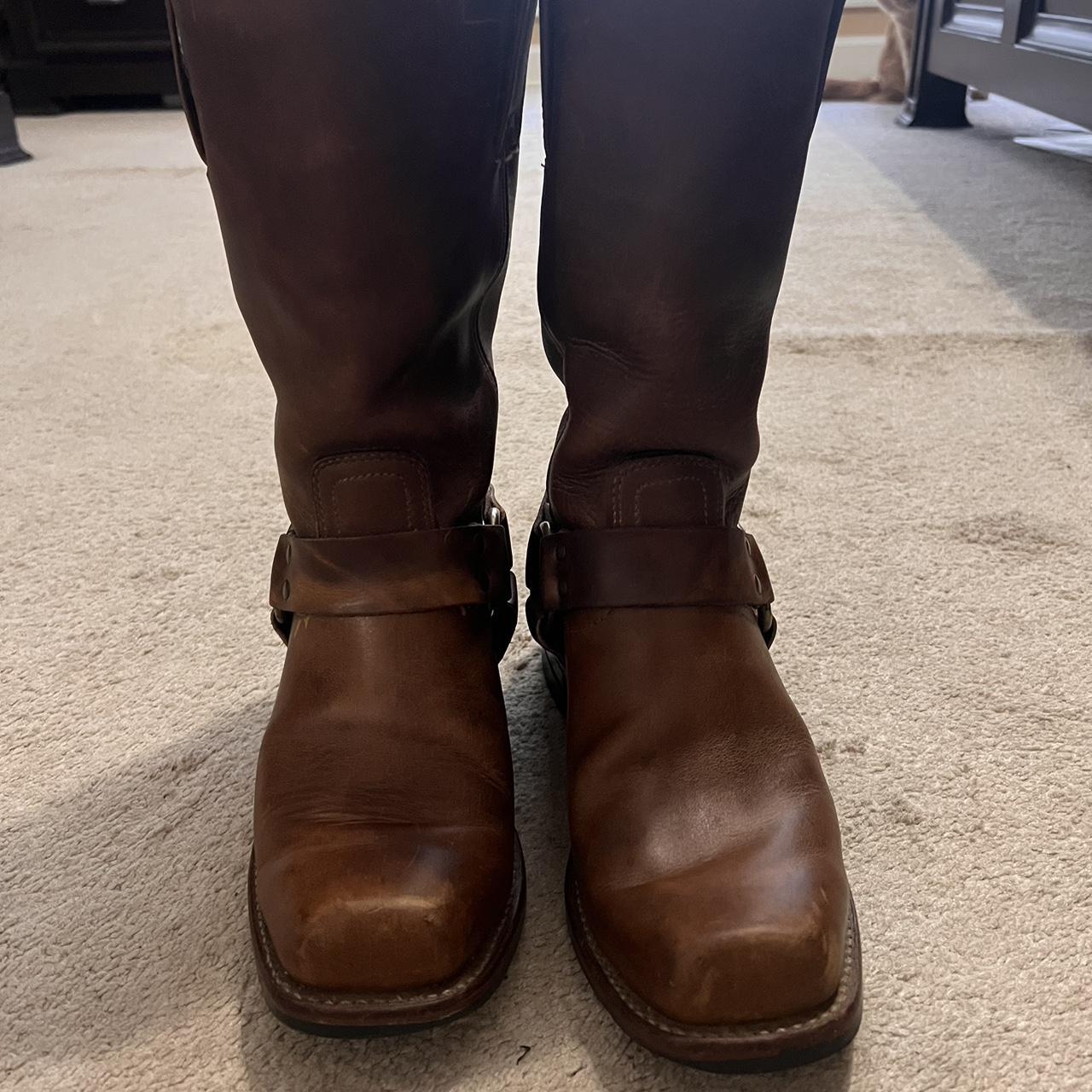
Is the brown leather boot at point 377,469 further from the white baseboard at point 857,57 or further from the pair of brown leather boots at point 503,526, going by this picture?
the white baseboard at point 857,57

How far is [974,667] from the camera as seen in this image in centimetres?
62

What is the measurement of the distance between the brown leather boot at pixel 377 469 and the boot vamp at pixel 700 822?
0.05 metres

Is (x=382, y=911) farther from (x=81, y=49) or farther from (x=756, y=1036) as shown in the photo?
(x=81, y=49)

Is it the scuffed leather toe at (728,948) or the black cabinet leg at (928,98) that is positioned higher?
the scuffed leather toe at (728,948)

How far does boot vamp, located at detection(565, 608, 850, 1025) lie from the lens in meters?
0.36

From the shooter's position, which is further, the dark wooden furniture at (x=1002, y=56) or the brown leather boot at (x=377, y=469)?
the dark wooden furniture at (x=1002, y=56)

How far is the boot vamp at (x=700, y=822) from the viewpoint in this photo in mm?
363

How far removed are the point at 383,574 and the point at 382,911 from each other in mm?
154

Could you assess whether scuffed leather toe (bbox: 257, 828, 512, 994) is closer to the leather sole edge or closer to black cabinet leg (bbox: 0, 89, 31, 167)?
the leather sole edge

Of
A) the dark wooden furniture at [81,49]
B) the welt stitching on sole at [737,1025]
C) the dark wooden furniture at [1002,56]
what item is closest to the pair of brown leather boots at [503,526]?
the welt stitching on sole at [737,1025]

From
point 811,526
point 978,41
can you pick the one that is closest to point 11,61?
point 978,41

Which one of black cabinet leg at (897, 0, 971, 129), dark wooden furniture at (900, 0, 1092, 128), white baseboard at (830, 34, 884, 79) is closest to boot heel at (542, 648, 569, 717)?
dark wooden furniture at (900, 0, 1092, 128)

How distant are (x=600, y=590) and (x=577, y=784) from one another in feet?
0.29

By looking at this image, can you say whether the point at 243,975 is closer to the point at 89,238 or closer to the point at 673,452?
the point at 673,452
